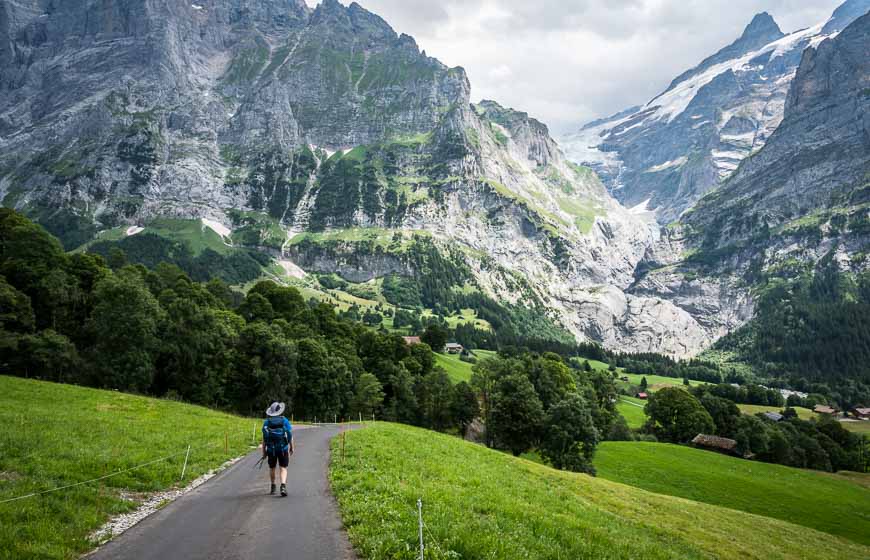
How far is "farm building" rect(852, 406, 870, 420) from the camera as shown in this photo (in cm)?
16888

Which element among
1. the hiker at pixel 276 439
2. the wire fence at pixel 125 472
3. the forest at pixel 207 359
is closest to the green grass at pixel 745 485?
the forest at pixel 207 359

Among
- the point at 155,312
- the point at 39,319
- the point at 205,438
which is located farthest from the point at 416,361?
the point at 205,438

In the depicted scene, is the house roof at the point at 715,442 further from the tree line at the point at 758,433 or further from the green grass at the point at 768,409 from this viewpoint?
the green grass at the point at 768,409

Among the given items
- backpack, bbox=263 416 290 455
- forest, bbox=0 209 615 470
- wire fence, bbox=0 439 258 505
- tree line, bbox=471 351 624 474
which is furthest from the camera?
tree line, bbox=471 351 624 474

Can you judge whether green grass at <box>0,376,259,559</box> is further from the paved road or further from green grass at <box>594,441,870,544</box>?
green grass at <box>594,441,870,544</box>

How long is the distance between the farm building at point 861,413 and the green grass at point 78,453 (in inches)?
8844

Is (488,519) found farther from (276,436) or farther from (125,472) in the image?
(125,472)

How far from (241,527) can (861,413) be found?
773 feet

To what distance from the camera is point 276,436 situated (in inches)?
703

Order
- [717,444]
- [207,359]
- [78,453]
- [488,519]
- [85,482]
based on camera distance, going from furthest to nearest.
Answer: [717,444] → [207,359] → [78,453] → [85,482] → [488,519]

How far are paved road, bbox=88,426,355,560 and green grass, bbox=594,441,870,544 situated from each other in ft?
199

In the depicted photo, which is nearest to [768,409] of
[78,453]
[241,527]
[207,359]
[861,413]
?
[861,413]

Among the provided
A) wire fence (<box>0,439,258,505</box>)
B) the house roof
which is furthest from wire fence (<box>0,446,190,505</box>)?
the house roof

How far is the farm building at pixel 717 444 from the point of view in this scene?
9719 cm
